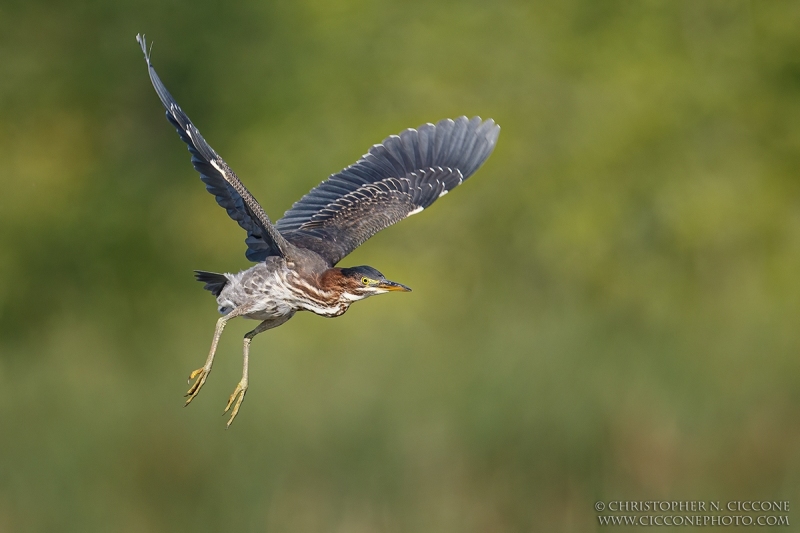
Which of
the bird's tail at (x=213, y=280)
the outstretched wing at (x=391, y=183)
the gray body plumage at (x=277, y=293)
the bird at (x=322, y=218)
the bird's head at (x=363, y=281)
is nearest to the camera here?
the bird at (x=322, y=218)

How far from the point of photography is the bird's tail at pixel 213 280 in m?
7.12

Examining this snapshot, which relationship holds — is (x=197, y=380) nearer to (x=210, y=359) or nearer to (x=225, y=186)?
(x=210, y=359)

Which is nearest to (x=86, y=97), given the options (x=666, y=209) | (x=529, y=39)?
(x=529, y=39)

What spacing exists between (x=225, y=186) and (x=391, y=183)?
2269 mm

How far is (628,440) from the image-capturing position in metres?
9.06

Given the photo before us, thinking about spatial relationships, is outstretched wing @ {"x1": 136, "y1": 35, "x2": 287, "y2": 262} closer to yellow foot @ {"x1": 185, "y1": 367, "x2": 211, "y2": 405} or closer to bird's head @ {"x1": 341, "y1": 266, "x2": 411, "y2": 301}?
bird's head @ {"x1": 341, "y1": 266, "x2": 411, "y2": 301}

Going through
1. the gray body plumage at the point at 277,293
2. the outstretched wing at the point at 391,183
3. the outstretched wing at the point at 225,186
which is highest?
the outstretched wing at the point at 391,183

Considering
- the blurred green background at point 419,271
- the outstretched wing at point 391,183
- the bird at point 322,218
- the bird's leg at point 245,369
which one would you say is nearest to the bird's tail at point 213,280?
the bird at point 322,218

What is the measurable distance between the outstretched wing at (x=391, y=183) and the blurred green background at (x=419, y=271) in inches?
60.1

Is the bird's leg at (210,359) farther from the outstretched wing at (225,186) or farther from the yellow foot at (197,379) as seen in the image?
the outstretched wing at (225,186)

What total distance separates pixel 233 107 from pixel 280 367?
31.3 ft

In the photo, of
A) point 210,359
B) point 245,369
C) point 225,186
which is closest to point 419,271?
point 245,369

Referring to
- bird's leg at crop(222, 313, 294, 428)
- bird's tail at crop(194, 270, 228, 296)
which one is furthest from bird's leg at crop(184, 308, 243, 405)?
bird's tail at crop(194, 270, 228, 296)

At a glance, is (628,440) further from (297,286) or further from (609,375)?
(297,286)
